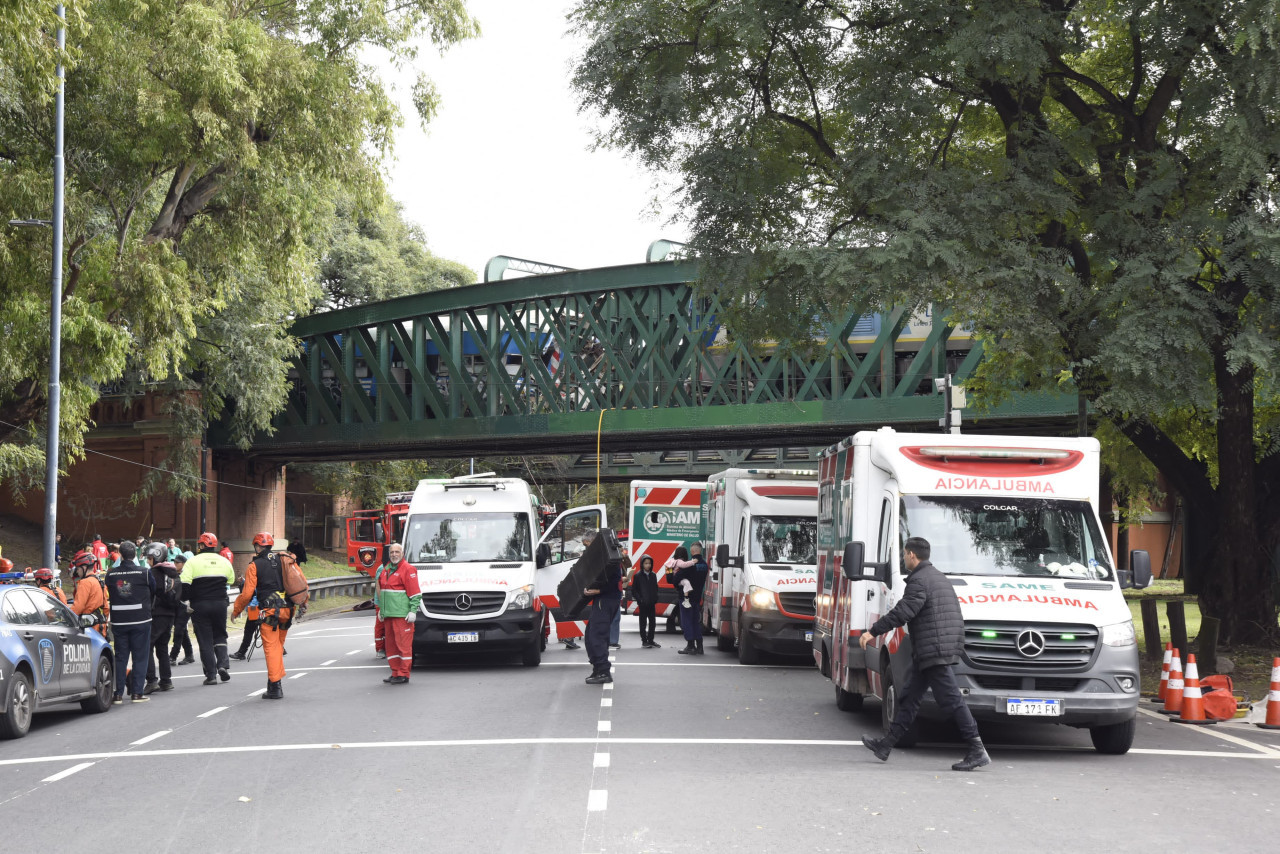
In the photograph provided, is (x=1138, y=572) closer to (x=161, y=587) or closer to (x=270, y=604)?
(x=270, y=604)

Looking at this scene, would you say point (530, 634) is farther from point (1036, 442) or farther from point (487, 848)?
point (487, 848)

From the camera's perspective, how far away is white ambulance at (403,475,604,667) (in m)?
18.8

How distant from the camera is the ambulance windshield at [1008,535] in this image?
11984mm

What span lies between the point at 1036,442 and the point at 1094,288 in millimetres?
5193

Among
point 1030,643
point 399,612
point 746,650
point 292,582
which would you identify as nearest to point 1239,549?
point 746,650

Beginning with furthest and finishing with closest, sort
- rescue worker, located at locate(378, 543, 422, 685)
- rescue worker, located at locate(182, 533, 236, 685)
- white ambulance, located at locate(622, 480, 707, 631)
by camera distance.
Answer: white ambulance, located at locate(622, 480, 707, 631), rescue worker, located at locate(182, 533, 236, 685), rescue worker, located at locate(378, 543, 422, 685)

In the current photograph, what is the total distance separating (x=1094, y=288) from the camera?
666 inches

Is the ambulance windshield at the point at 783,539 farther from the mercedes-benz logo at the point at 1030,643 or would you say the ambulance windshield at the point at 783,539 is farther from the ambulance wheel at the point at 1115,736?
the mercedes-benz logo at the point at 1030,643

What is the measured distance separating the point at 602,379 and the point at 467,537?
2640 centimetres

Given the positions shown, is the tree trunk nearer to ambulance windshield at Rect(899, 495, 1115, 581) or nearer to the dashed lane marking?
ambulance windshield at Rect(899, 495, 1115, 581)

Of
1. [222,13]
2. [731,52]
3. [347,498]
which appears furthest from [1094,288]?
[347,498]

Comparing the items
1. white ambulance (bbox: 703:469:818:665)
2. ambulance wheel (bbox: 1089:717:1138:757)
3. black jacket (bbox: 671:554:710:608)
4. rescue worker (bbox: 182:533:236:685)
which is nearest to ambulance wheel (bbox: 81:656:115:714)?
rescue worker (bbox: 182:533:236:685)

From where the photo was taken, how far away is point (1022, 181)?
15.5 m

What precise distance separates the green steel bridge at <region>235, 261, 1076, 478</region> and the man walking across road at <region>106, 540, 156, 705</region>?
24.8 meters
